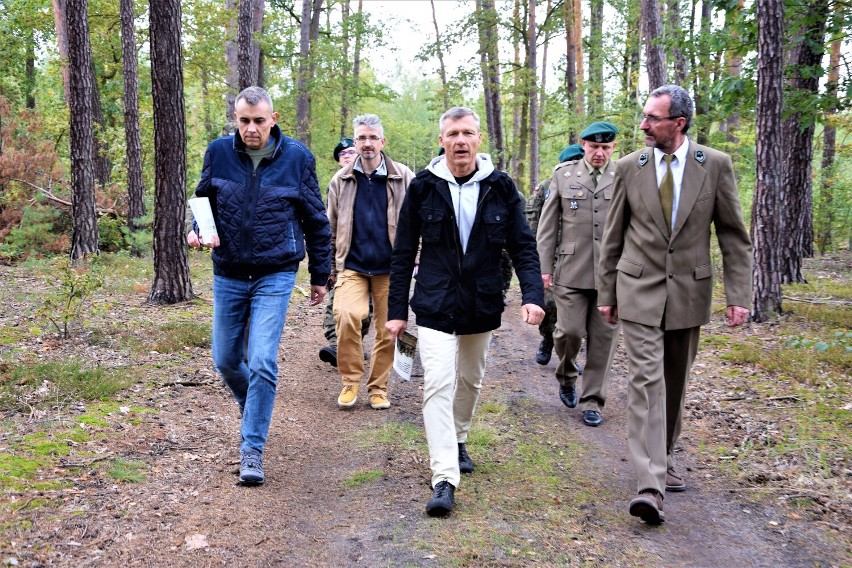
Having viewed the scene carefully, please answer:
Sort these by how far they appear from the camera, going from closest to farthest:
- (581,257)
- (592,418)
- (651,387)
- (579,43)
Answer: (651,387), (592,418), (581,257), (579,43)

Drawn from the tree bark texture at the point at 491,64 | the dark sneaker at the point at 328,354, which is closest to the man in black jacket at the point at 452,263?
the dark sneaker at the point at 328,354

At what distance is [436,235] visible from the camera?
15.0 ft

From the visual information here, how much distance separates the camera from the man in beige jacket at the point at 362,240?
6934mm

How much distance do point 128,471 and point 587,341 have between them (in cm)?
420

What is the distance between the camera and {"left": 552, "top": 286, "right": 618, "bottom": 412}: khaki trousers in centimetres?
671

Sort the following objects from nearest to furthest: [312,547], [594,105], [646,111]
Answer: [312,547]
[646,111]
[594,105]

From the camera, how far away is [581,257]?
22.7 ft

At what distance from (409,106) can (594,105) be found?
56.2 meters

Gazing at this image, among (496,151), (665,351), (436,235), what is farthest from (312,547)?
(496,151)

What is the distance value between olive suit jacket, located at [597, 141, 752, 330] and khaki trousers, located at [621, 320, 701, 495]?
0.38 feet

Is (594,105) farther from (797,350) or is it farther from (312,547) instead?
(312,547)

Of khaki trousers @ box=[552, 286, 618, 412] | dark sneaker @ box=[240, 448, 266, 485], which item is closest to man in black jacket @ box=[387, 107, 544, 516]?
dark sneaker @ box=[240, 448, 266, 485]

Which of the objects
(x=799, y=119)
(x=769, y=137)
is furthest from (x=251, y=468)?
(x=799, y=119)

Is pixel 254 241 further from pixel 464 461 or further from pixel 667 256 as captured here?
pixel 667 256
